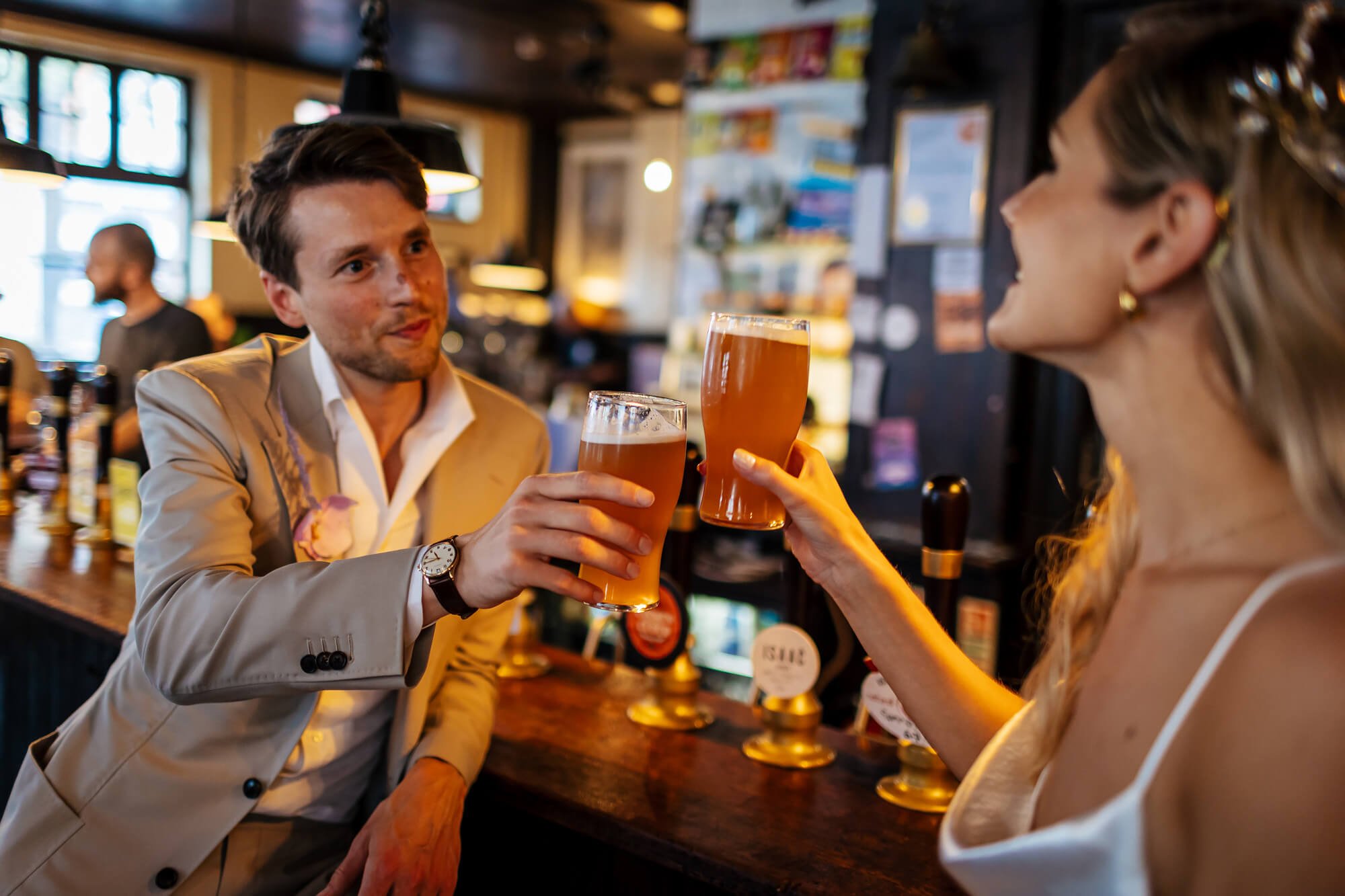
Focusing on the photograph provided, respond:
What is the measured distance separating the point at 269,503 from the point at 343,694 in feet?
1.01

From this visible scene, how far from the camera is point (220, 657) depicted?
1.23 metres

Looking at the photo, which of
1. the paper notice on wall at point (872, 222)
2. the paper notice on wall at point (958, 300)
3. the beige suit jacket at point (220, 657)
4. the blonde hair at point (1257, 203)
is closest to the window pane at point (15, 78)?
the paper notice on wall at point (872, 222)

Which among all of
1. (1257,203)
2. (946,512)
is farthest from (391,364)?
(1257,203)

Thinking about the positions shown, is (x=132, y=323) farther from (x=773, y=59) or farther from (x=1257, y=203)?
(x=773, y=59)

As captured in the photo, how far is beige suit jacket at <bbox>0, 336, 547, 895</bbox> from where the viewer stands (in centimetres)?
122

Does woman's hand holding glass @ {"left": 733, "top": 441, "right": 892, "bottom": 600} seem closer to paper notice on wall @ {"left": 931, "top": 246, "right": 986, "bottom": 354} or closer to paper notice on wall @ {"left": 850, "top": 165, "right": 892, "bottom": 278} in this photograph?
paper notice on wall @ {"left": 931, "top": 246, "right": 986, "bottom": 354}

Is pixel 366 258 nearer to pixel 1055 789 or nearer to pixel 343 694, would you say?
pixel 343 694

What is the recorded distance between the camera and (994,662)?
3.97 metres

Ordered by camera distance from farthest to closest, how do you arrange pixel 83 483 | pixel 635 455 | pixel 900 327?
pixel 900 327
pixel 83 483
pixel 635 455

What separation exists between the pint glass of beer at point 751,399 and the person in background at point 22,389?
2.54m

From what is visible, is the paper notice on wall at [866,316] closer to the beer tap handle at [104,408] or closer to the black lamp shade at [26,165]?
the beer tap handle at [104,408]

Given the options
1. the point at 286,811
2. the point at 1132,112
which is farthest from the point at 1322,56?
the point at 286,811

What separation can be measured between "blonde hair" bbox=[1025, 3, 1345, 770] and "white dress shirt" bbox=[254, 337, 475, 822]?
113cm

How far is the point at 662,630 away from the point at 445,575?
623mm
